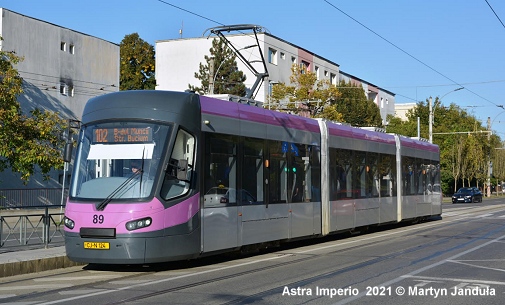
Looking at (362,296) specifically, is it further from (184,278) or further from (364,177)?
(364,177)

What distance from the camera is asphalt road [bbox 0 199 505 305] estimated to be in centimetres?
1023

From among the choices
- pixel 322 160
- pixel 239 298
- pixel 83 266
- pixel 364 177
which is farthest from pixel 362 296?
pixel 364 177

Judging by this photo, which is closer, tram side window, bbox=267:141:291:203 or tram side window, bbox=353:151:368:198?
tram side window, bbox=267:141:291:203

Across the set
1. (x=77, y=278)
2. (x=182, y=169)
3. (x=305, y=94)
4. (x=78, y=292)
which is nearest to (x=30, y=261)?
(x=77, y=278)

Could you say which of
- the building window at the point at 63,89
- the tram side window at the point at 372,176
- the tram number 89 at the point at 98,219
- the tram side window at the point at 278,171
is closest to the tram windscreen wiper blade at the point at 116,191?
the tram number 89 at the point at 98,219

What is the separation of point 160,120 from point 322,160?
748 centimetres

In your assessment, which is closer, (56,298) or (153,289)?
(56,298)

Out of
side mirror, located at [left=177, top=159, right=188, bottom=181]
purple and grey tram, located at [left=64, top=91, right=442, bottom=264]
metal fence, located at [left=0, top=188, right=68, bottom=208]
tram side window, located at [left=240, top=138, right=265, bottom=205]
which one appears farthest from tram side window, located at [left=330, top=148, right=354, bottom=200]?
metal fence, located at [left=0, top=188, right=68, bottom=208]

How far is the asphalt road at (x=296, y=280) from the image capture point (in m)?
10.2

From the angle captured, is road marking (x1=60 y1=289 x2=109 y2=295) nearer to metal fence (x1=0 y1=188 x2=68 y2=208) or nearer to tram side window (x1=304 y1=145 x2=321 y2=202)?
tram side window (x1=304 y1=145 x2=321 y2=202)

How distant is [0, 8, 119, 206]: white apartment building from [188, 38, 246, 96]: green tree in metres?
9.89

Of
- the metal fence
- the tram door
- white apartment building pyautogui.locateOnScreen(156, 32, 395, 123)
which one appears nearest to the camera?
the tram door

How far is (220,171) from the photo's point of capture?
14.5 metres

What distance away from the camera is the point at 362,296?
34.1 ft
